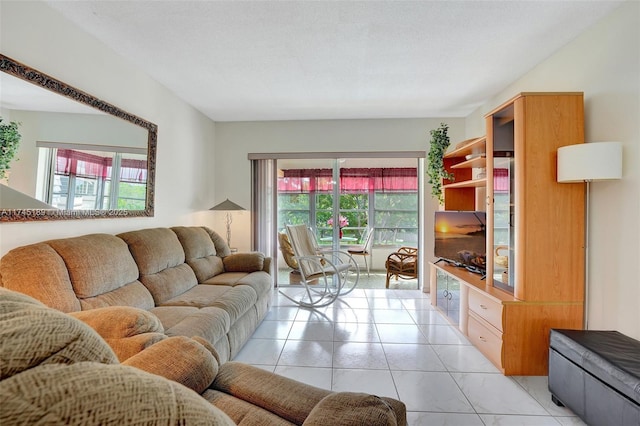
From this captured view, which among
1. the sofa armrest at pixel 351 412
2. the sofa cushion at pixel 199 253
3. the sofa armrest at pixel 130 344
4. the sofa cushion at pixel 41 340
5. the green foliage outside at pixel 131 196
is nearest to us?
the sofa cushion at pixel 41 340

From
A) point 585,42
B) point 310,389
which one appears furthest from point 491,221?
point 310,389

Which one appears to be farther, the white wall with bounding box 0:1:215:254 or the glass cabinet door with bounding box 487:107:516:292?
the glass cabinet door with bounding box 487:107:516:292

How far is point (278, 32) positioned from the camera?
7.72 ft

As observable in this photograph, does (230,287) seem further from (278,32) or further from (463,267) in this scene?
(463,267)

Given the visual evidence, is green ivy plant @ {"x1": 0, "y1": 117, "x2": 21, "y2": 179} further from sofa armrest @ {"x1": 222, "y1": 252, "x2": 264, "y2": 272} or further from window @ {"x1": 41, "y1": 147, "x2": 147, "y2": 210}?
sofa armrest @ {"x1": 222, "y1": 252, "x2": 264, "y2": 272}

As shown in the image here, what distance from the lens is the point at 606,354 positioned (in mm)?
1638

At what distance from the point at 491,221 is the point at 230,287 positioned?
246 centimetres

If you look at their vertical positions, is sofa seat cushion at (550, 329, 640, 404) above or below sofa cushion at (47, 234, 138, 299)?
below

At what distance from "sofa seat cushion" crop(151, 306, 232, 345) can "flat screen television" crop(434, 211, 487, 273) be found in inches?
98.9

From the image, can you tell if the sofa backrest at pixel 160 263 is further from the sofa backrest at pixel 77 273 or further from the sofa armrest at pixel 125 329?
the sofa armrest at pixel 125 329

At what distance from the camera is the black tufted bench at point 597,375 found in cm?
146

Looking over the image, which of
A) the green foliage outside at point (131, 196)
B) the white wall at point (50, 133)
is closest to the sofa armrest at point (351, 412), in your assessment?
the white wall at point (50, 133)

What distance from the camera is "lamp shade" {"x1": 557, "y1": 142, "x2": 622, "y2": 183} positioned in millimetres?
1937

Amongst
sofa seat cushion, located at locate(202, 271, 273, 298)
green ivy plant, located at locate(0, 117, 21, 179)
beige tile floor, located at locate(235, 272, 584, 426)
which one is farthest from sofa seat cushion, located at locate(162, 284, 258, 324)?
green ivy plant, located at locate(0, 117, 21, 179)
